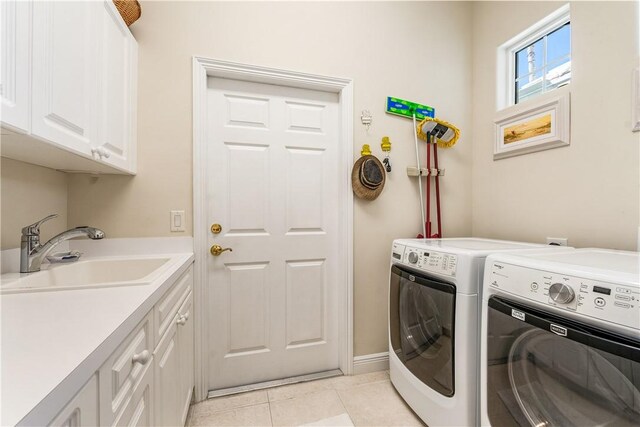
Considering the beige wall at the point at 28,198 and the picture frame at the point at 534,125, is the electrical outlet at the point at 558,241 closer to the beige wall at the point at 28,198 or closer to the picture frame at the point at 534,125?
the picture frame at the point at 534,125

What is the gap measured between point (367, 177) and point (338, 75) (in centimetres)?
75

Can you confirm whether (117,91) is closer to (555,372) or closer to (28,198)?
(28,198)

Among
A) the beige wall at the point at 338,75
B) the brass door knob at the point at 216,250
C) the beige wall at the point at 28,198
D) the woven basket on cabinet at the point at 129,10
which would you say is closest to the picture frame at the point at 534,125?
the beige wall at the point at 338,75

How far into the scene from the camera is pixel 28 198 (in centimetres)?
121

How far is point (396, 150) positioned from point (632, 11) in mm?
1303

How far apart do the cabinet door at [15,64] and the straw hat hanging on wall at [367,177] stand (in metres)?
1.54

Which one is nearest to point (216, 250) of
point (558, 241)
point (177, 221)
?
point (177, 221)

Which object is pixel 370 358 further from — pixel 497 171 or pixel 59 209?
pixel 59 209

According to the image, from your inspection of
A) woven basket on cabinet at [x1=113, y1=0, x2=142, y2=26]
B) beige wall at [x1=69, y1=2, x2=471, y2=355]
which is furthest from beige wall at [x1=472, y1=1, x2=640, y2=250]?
woven basket on cabinet at [x1=113, y1=0, x2=142, y2=26]

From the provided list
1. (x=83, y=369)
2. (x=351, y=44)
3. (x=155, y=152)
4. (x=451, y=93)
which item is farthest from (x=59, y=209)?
(x=451, y=93)

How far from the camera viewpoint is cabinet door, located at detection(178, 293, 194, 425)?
128 cm

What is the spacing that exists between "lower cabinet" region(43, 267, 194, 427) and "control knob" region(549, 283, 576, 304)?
1220 mm

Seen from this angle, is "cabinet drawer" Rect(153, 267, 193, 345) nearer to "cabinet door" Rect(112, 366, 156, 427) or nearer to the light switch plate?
"cabinet door" Rect(112, 366, 156, 427)

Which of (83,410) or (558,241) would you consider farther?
(558,241)
